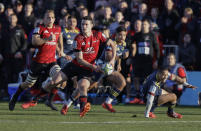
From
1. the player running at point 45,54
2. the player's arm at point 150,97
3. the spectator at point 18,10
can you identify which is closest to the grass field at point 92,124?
the player's arm at point 150,97

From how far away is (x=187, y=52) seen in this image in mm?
16453

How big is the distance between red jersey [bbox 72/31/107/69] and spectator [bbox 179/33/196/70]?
522cm

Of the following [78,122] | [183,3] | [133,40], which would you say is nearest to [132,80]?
[133,40]

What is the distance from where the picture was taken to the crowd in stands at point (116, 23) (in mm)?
16609

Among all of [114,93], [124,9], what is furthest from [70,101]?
[124,9]

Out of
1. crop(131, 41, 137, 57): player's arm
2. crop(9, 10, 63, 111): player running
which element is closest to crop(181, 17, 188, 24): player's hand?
crop(131, 41, 137, 57): player's arm

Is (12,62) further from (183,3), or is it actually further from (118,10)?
(183,3)

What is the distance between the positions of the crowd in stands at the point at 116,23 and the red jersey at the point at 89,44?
4032 millimetres

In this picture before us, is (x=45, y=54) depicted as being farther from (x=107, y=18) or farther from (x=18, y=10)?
(x=18, y=10)

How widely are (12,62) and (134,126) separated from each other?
9734 millimetres

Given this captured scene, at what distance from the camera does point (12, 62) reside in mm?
18500

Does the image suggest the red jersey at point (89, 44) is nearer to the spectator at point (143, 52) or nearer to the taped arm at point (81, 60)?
the taped arm at point (81, 60)

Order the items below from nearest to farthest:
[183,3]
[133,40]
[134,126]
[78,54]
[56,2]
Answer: [134,126] → [78,54] → [133,40] → [183,3] → [56,2]

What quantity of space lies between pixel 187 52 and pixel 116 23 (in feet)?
7.49
